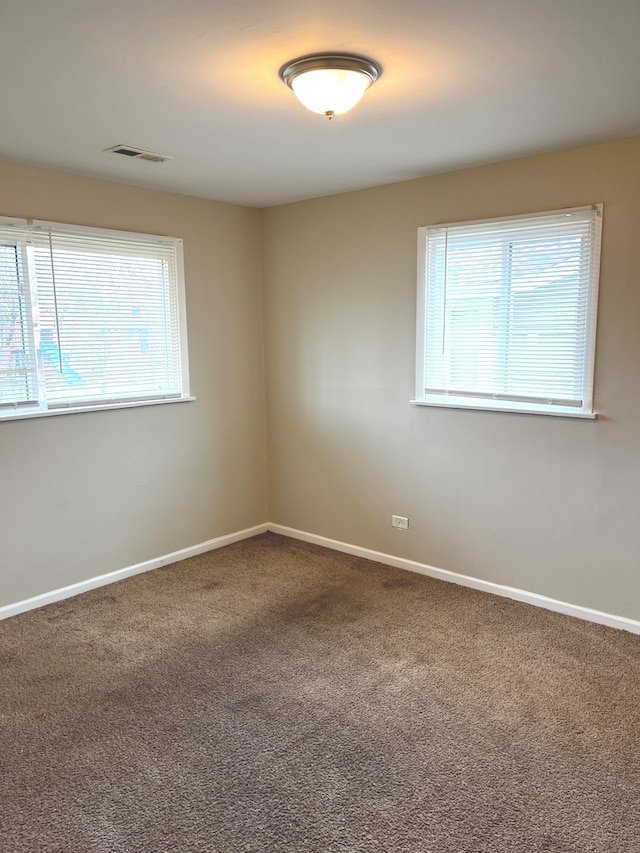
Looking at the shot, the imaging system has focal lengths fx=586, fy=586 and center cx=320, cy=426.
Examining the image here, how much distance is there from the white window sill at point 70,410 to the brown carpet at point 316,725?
1.15 meters

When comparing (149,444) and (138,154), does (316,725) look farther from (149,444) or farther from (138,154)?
(138,154)

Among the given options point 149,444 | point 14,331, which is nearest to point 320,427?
point 149,444

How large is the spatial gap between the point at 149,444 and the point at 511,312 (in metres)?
2.46

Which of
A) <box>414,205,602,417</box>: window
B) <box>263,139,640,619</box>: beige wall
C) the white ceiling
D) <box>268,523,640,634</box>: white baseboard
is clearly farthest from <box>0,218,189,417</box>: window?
<box>414,205,602,417</box>: window

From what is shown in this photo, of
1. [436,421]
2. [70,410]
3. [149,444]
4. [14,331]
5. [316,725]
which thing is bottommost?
[316,725]

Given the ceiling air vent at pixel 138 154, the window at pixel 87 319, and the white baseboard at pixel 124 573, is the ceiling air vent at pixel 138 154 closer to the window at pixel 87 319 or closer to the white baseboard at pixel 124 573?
the window at pixel 87 319

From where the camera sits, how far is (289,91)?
225cm

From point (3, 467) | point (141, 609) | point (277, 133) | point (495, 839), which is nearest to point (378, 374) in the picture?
point (277, 133)

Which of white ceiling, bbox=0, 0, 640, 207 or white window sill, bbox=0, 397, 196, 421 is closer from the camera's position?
white ceiling, bbox=0, 0, 640, 207

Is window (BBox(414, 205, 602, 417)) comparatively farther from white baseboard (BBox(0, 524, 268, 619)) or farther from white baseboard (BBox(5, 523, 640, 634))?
white baseboard (BBox(0, 524, 268, 619))

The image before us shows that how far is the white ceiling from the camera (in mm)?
1726

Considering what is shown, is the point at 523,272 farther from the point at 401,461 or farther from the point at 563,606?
the point at 563,606

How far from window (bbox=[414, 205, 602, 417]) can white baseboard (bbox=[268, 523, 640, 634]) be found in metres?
1.09

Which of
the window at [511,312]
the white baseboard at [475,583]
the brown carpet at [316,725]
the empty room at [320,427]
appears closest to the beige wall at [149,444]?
the empty room at [320,427]
